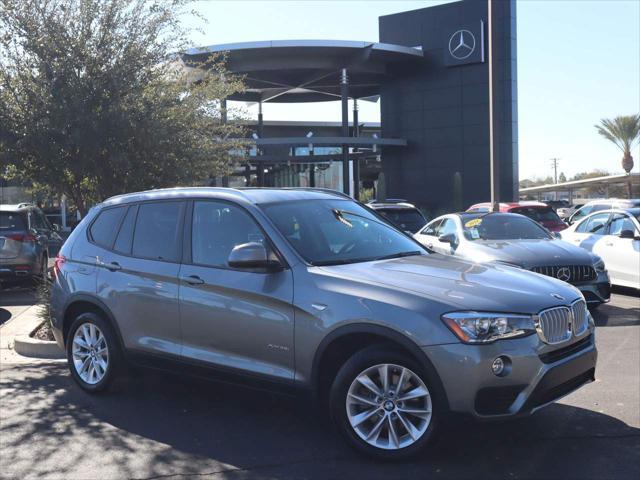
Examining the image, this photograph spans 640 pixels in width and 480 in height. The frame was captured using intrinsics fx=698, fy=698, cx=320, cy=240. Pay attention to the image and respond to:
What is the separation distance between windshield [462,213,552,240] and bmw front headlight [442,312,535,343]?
257 inches

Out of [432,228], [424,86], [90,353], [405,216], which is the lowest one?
[90,353]

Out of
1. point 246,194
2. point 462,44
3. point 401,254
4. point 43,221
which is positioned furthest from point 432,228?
point 462,44

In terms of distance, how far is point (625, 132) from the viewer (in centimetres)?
4516

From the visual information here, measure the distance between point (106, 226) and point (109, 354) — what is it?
1.16m

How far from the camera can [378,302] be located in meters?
4.32

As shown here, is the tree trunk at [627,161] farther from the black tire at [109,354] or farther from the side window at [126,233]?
the black tire at [109,354]

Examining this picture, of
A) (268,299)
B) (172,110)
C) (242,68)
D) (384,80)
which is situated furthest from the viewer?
(384,80)

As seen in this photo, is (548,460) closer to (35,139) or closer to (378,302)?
(378,302)

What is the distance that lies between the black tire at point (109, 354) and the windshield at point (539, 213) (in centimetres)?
1177

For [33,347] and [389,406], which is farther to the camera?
[33,347]

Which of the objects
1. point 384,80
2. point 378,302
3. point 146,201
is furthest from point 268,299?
point 384,80

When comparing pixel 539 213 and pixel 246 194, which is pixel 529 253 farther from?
pixel 539 213

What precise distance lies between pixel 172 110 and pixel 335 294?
5.84 metres

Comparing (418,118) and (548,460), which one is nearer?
→ (548,460)
